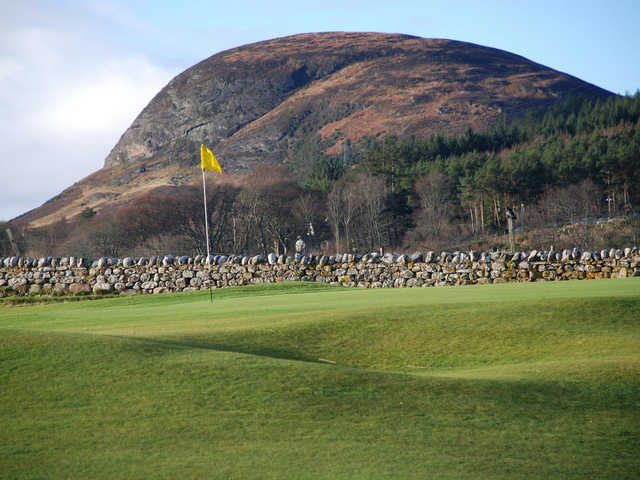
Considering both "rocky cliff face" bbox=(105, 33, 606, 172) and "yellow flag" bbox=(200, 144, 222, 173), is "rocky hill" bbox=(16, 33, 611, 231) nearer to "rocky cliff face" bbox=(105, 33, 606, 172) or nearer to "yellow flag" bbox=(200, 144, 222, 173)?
"rocky cliff face" bbox=(105, 33, 606, 172)

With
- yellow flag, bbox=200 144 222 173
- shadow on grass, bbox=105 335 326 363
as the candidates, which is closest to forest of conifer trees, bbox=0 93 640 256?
yellow flag, bbox=200 144 222 173

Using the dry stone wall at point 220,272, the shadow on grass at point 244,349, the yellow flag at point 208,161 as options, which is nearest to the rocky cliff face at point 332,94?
the dry stone wall at point 220,272

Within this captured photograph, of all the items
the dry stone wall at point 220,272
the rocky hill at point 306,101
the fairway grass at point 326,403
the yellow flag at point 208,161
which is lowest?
the fairway grass at point 326,403

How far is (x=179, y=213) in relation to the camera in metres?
64.6

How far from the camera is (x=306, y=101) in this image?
15225cm

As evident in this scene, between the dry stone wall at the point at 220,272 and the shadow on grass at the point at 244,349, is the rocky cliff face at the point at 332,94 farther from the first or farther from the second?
the shadow on grass at the point at 244,349

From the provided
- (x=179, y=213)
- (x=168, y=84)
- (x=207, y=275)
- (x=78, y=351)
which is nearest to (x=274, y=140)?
(x=168, y=84)

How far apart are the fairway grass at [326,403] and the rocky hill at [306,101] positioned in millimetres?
103328

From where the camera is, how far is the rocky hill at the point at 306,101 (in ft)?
415

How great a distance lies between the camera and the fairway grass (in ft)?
19.2

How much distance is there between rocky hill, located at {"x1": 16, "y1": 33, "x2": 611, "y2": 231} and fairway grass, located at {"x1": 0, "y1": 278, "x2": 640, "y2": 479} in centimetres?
10333

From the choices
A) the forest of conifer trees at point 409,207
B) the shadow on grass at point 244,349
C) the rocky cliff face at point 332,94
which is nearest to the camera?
the shadow on grass at point 244,349

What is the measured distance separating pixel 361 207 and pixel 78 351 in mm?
52126

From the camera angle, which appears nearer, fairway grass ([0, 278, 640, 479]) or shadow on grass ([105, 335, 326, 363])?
fairway grass ([0, 278, 640, 479])
